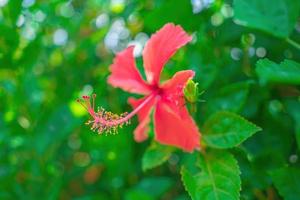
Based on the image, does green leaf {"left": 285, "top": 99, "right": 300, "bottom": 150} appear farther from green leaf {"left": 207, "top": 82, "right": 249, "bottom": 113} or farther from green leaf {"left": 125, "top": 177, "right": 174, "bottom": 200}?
green leaf {"left": 125, "top": 177, "right": 174, "bottom": 200}

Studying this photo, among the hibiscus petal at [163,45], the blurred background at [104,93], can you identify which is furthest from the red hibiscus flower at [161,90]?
the blurred background at [104,93]

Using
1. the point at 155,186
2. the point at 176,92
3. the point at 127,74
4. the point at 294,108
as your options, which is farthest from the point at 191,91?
the point at 155,186

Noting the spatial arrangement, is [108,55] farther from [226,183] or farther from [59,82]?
[226,183]

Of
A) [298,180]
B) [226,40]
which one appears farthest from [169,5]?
[298,180]

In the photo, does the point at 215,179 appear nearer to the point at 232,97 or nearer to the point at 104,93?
the point at 232,97

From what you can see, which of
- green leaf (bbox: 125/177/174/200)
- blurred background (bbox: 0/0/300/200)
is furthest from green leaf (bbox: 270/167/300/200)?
green leaf (bbox: 125/177/174/200)

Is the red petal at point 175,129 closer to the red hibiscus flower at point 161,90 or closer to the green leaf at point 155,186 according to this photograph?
the red hibiscus flower at point 161,90
